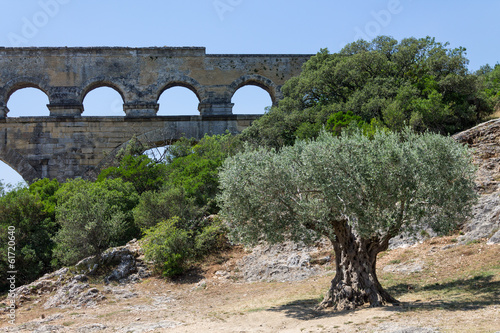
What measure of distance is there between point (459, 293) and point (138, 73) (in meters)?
20.9

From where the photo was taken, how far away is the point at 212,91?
2898 cm

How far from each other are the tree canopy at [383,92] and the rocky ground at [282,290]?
2493 millimetres

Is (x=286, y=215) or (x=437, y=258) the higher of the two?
(x=286, y=215)

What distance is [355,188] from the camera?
1162 cm

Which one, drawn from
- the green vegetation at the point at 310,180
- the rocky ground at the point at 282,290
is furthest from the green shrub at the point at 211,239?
the rocky ground at the point at 282,290

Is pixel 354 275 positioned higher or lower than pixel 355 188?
lower

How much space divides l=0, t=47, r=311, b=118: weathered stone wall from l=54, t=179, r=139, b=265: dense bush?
806 cm

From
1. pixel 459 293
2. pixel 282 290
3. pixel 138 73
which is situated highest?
pixel 138 73

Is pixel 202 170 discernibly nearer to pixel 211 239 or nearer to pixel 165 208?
pixel 165 208

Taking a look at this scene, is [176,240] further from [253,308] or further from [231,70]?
[231,70]

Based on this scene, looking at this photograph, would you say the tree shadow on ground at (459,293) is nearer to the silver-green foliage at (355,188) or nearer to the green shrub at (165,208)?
the silver-green foliage at (355,188)

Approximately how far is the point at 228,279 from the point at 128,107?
13.6m

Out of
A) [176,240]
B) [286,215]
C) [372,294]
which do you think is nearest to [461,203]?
[372,294]

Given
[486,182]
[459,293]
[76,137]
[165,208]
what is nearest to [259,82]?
[76,137]
